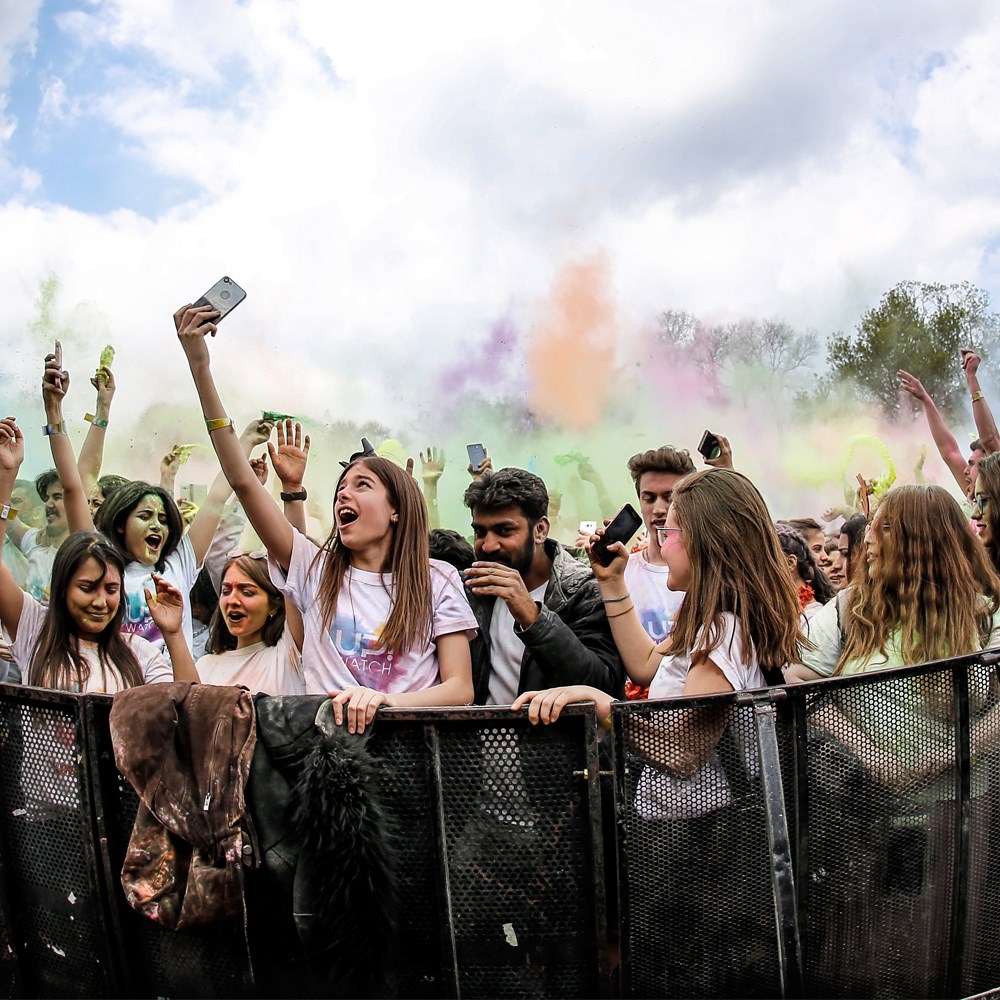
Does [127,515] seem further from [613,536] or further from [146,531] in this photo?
[613,536]

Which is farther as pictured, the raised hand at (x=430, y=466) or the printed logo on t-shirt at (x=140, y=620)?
the raised hand at (x=430, y=466)

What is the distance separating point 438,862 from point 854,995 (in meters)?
0.86

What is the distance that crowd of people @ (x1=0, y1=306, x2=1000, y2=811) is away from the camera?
237cm

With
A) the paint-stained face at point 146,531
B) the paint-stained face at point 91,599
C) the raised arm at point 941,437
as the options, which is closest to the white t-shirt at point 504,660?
the paint-stained face at point 91,599

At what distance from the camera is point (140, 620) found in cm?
396

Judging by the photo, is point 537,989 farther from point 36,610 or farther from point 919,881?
point 36,610

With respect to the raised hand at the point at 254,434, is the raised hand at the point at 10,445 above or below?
below

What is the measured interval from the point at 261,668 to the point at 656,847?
184cm

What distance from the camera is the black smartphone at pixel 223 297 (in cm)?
Answer: 313

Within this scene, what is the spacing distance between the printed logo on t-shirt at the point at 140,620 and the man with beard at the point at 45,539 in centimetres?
119

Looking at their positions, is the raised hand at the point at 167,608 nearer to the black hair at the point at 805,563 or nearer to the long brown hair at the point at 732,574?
the long brown hair at the point at 732,574

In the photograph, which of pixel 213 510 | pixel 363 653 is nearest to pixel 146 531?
pixel 213 510

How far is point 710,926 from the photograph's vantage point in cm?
187

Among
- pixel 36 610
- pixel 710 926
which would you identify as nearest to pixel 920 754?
pixel 710 926
